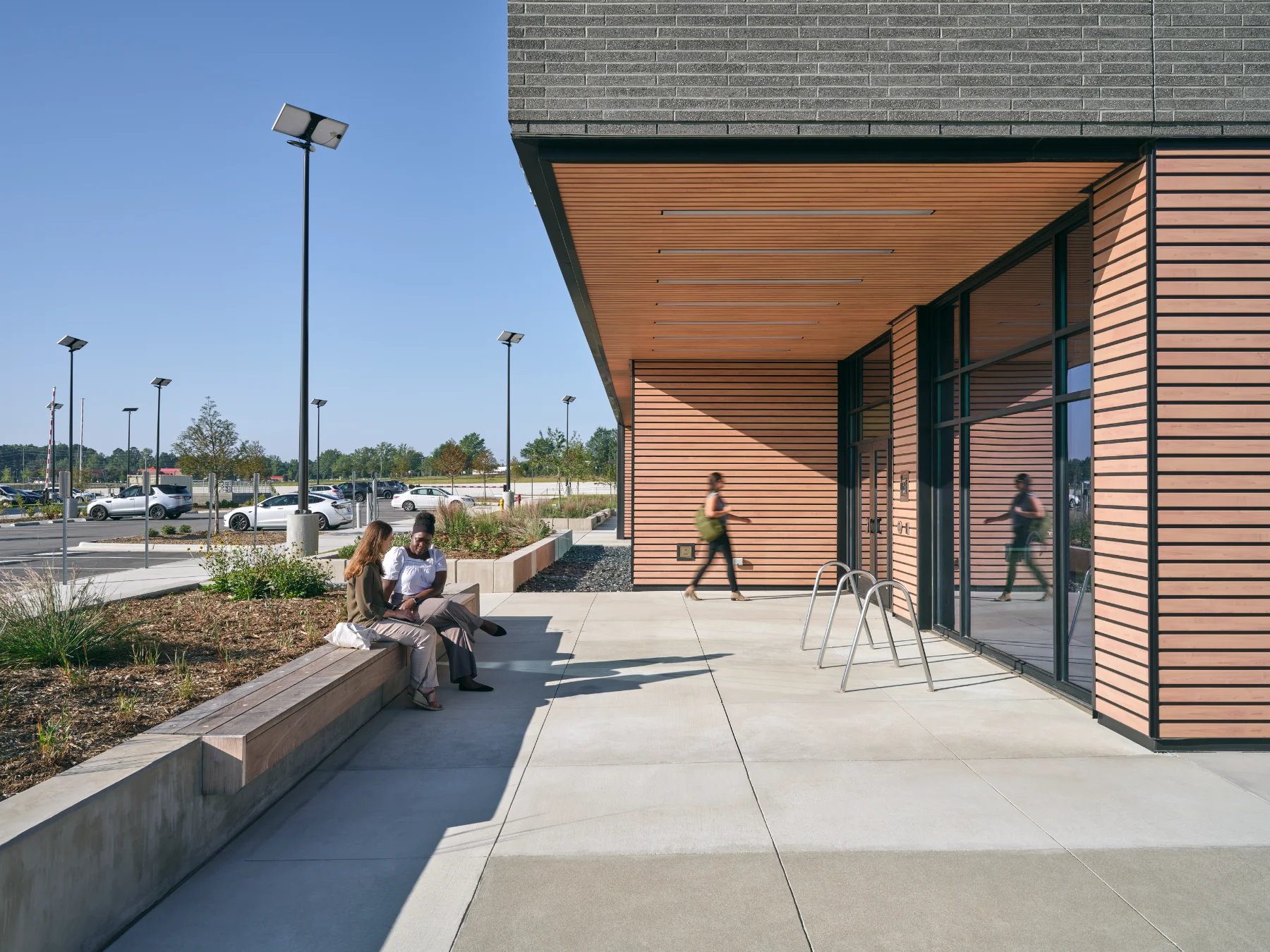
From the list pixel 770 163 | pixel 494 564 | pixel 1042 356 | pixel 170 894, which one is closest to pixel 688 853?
pixel 170 894

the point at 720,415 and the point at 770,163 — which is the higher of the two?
the point at 770,163

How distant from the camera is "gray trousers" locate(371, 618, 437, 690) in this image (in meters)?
6.69

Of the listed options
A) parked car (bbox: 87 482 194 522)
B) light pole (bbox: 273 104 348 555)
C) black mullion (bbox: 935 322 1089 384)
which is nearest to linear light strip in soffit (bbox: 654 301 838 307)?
black mullion (bbox: 935 322 1089 384)

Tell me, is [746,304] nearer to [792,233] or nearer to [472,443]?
[792,233]

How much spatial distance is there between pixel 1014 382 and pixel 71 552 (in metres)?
23.4

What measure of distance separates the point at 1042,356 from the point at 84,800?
285 inches

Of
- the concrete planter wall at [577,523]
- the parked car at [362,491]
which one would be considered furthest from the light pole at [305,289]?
the parked car at [362,491]

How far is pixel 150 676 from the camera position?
562cm

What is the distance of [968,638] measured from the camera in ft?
29.9

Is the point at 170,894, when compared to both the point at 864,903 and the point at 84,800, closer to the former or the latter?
the point at 84,800

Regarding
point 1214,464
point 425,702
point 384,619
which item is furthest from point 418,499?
point 1214,464

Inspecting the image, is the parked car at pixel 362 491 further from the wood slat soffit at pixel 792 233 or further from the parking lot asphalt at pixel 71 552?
the wood slat soffit at pixel 792 233

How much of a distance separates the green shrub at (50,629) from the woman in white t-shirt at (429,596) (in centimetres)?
192

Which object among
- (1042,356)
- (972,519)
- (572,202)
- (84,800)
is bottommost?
(84,800)
